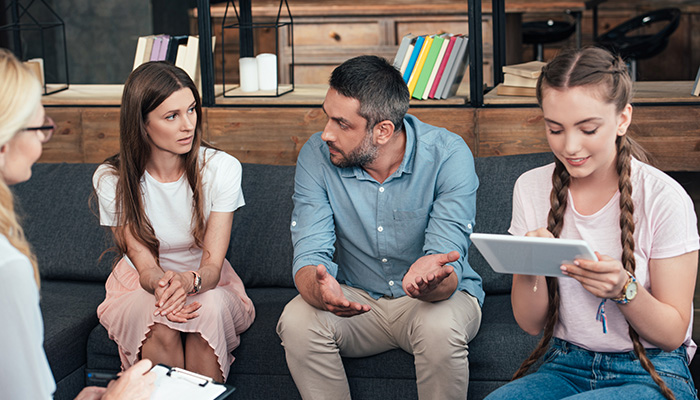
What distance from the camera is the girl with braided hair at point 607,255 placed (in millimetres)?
1423

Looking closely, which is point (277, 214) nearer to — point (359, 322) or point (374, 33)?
point (359, 322)

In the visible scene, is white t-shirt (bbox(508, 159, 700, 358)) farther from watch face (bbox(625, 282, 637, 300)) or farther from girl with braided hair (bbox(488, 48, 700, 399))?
watch face (bbox(625, 282, 637, 300))

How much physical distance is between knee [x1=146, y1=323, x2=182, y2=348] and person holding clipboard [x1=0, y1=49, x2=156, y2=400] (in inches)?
28.3

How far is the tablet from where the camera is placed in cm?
126

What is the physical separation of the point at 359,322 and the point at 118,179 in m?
0.82

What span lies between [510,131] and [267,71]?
984 mm

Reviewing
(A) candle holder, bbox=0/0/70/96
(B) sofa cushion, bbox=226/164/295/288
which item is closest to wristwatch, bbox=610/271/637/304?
(B) sofa cushion, bbox=226/164/295/288

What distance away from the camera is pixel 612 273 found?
131cm

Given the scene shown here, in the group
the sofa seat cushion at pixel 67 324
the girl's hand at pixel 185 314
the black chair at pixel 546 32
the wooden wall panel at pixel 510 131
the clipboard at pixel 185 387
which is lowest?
the sofa seat cushion at pixel 67 324

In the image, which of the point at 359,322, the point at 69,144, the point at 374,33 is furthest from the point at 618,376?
the point at 374,33

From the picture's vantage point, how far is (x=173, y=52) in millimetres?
2965

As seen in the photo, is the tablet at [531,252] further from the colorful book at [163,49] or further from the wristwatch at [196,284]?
the colorful book at [163,49]

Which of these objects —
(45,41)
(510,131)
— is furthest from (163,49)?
(45,41)

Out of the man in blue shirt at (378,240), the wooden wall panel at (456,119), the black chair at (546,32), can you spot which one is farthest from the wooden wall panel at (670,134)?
the black chair at (546,32)
